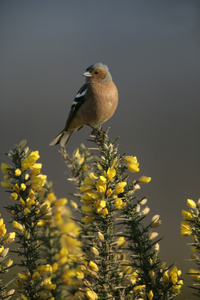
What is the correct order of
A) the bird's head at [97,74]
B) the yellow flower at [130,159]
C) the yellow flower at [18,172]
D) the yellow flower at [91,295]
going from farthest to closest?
1. the bird's head at [97,74]
2. the yellow flower at [130,159]
3. the yellow flower at [18,172]
4. the yellow flower at [91,295]

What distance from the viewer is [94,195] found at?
6.60ft

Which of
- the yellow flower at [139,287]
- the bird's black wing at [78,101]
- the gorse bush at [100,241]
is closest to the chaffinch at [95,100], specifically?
the bird's black wing at [78,101]

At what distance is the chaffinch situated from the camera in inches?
192

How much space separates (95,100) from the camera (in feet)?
16.3

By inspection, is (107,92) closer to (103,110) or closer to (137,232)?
(103,110)

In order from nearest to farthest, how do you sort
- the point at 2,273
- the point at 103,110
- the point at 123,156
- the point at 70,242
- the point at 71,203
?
1. the point at 2,273
2. the point at 123,156
3. the point at 71,203
4. the point at 70,242
5. the point at 103,110

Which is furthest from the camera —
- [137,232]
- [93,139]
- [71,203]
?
[71,203]

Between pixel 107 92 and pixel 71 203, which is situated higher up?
pixel 107 92

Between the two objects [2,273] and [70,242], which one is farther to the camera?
[70,242]

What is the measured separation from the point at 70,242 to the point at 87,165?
728 millimetres

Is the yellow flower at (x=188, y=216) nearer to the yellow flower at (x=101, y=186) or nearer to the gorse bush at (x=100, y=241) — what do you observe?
the gorse bush at (x=100, y=241)

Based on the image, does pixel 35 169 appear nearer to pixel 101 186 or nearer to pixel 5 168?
pixel 5 168

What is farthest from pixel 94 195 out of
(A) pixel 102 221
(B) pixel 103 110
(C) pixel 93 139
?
(B) pixel 103 110

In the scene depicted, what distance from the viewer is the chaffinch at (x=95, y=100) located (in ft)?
16.0
